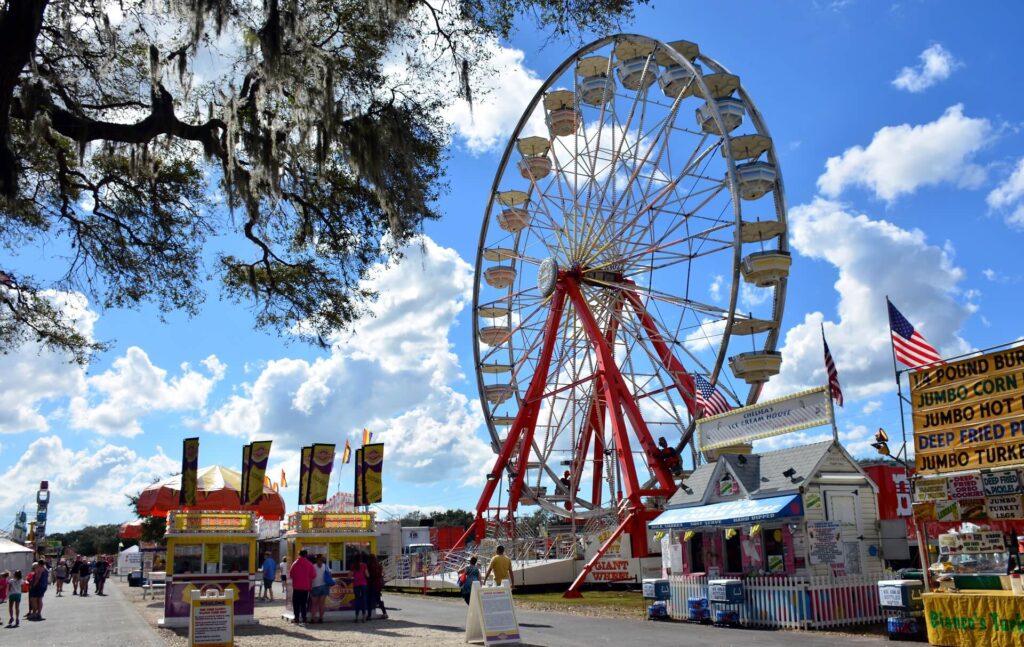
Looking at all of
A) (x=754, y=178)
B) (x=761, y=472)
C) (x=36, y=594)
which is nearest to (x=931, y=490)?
(x=761, y=472)

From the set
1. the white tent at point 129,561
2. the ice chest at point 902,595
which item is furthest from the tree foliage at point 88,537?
the ice chest at point 902,595

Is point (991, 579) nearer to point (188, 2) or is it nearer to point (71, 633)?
point (188, 2)

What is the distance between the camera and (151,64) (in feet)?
31.7

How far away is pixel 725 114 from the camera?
25922 millimetres

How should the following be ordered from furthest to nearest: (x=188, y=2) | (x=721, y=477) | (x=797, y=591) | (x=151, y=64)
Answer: (x=721, y=477) < (x=797, y=591) < (x=151, y=64) < (x=188, y=2)

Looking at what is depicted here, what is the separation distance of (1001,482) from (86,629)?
→ 54.6 ft

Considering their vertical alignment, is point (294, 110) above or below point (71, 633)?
above

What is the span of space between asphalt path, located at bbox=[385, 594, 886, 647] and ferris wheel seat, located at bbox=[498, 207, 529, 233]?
1758cm

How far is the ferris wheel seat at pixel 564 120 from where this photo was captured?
3167 cm

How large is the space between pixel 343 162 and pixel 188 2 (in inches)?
126

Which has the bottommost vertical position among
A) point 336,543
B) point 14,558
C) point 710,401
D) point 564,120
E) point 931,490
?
point 14,558

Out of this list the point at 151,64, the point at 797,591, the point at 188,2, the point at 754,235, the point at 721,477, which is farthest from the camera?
the point at 754,235

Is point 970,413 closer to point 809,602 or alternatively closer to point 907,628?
point 907,628

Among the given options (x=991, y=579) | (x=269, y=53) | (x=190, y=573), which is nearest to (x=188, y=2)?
(x=269, y=53)
